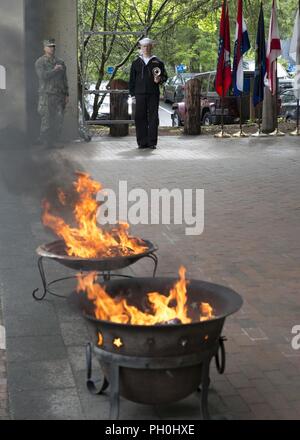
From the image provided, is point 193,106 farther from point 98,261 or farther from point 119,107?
point 98,261

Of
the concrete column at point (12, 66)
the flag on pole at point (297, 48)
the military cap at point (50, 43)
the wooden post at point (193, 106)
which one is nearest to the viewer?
the concrete column at point (12, 66)

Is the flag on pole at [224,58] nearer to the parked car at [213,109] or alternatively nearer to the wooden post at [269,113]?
the wooden post at [269,113]

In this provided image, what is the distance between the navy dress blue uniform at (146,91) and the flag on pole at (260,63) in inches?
132

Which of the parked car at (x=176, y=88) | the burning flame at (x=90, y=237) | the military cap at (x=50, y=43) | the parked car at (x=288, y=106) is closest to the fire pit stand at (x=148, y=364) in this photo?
the burning flame at (x=90, y=237)

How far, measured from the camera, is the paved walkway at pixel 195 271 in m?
4.23

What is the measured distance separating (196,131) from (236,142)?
1.59m

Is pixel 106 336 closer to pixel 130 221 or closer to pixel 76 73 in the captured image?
pixel 130 221

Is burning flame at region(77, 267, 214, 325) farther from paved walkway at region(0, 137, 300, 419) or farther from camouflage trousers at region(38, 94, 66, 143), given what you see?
camouflage trousers at region(38, 94, 66, 143)

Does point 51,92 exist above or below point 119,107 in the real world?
above

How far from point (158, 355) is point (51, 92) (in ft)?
38.0

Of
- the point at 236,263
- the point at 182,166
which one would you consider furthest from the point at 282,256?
the point at 182,166

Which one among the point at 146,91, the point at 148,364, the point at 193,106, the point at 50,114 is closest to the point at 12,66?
the point at 50,114

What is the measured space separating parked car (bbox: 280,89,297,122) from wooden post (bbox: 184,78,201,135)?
4.66 meters

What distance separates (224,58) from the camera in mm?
16969
